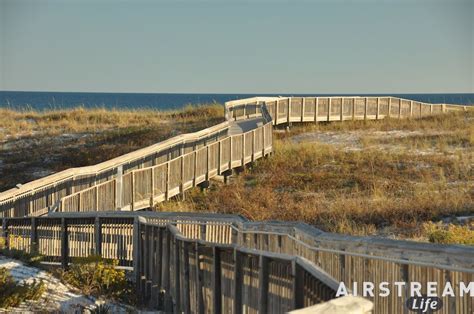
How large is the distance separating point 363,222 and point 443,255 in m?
15.4

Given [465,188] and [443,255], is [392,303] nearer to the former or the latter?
[443,255]

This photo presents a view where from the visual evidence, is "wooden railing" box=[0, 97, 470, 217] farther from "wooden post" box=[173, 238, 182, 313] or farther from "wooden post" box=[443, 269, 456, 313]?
"wooden post" box=[443, 269, 456, 313]

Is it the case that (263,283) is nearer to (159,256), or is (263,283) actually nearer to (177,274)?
(177,274)

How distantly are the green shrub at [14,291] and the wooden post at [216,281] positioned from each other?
320 centimetres

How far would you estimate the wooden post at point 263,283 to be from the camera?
367 inches

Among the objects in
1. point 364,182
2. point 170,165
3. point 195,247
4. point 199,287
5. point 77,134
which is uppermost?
point 195,247

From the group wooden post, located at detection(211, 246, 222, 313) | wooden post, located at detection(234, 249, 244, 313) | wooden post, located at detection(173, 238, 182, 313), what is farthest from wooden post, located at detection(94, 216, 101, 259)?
wooden post, located at detection(234, 249, 244, 313)

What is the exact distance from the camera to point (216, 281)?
10945 mm

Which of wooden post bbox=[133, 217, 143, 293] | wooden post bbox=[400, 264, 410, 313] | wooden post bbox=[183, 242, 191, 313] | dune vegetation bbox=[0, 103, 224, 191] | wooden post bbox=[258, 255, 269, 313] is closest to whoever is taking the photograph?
wooden post bbox=[400, 264, 410, 313]

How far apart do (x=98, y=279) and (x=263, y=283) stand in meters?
6.35

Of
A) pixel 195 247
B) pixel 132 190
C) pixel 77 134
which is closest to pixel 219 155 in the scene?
pixel 132 190

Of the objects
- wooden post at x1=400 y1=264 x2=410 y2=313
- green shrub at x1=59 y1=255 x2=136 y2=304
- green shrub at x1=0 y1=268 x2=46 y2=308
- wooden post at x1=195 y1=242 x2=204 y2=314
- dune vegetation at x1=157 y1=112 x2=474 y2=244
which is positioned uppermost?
wooden post at x1=400 y1=264 x2=410 y2=313

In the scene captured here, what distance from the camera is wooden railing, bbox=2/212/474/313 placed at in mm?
8648

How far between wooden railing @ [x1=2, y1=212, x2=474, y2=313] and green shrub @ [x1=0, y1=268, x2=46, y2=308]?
1995mm
